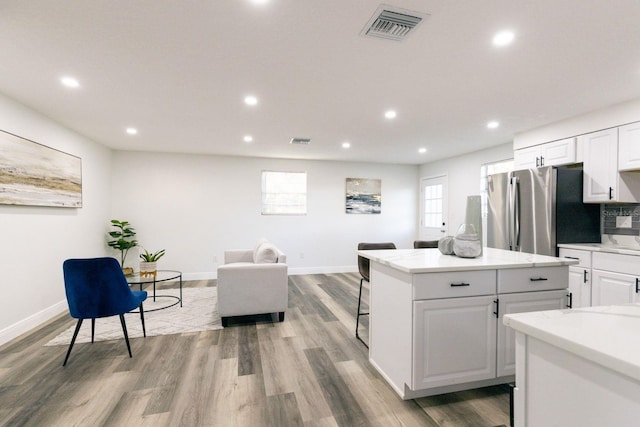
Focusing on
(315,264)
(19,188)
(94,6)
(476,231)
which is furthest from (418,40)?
(315,264)

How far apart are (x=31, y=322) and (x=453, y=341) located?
4.23m

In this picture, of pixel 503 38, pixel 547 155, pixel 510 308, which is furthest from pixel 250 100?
pixel 547 155

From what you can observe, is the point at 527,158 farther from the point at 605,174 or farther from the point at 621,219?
the point at 621,219

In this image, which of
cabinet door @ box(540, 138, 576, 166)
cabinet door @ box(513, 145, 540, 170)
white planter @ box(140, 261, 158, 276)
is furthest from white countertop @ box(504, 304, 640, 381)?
white planter @ box(140, 261, 158, 276)

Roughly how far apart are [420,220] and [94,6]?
6514mm

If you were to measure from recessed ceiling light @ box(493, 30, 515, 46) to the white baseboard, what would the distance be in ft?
15.8

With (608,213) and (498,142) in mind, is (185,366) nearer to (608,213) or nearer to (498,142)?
(608,213)

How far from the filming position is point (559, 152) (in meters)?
3.65

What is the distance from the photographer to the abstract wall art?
662 cm

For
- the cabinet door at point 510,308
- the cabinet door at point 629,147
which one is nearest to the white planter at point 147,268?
the cabinet door at point 510,308

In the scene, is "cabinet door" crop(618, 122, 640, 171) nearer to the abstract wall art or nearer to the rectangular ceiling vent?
the rectangular ceiling vent

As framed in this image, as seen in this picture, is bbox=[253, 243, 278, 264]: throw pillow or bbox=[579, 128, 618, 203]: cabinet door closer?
bbox=[579, 128, 618, 203]: cabinet door

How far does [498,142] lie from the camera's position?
4.75m

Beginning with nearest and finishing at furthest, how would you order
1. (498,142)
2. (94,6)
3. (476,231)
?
(94,6) < (476,231) < (498,142)
